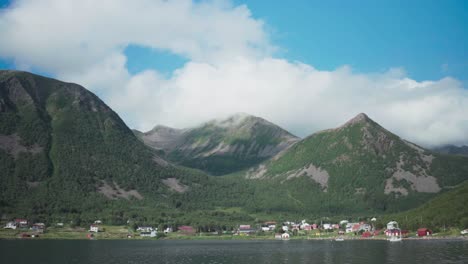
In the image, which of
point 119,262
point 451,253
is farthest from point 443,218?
point 119,262

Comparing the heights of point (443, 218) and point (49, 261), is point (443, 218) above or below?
above

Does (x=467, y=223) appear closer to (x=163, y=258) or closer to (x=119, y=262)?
(x=163, y=258)

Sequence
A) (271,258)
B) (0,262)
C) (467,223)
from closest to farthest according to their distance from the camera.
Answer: (0,262) < (271,258) < (467,223)

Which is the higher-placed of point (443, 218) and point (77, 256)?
point (443, 218)

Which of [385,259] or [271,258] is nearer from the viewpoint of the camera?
[385,259]

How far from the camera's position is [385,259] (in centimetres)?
10862

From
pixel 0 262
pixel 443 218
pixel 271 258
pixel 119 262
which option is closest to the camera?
pixel 0 262

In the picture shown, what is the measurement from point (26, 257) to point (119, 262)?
24.0 m

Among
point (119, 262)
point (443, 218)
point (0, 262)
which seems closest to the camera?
point (0, 262)

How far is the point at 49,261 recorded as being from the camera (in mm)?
111938

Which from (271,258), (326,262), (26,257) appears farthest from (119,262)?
(326,262)

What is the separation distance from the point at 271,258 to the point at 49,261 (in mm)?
51600

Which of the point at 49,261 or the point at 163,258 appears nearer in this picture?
the point at 49,261

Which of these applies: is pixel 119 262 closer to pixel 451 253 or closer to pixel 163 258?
pixel 163 258
